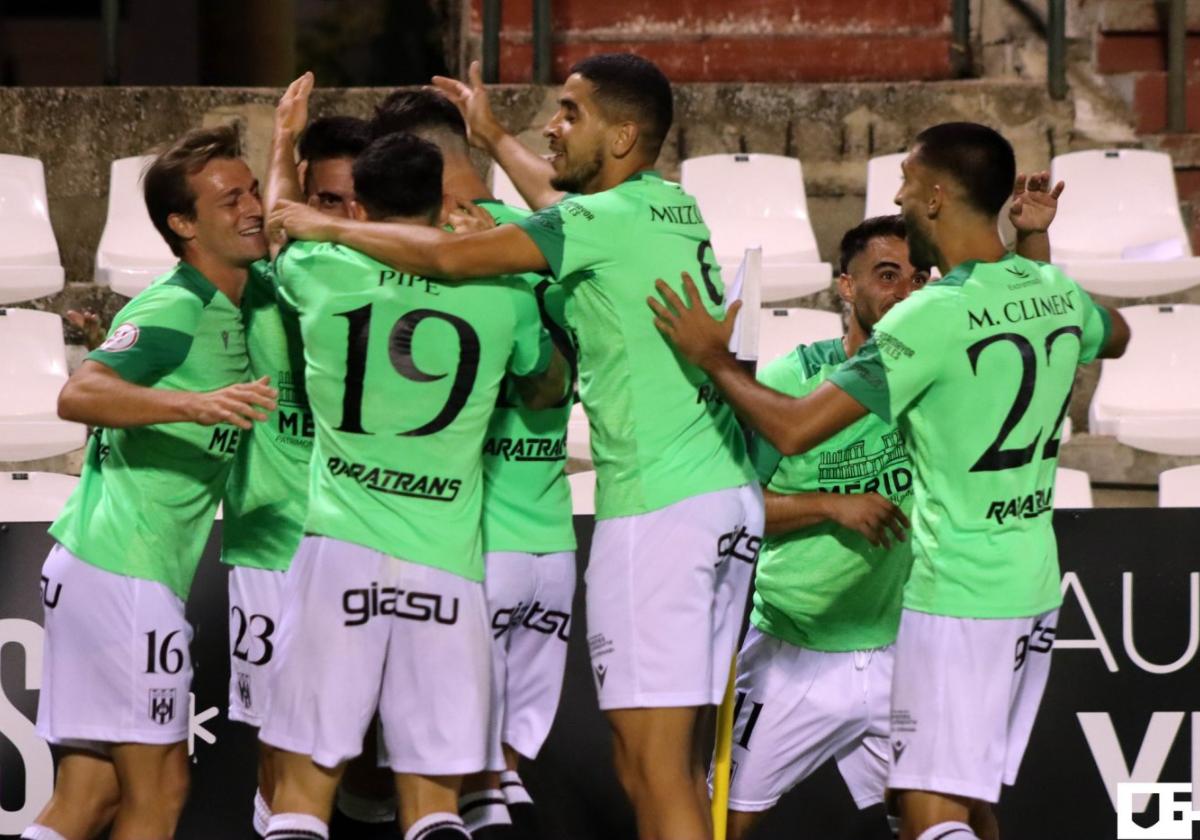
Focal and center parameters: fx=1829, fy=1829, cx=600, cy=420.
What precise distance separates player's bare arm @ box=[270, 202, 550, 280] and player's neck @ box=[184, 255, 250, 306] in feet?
1.91

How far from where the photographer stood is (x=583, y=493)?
6.69m

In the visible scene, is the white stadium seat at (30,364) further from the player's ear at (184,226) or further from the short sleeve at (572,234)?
the short sleeve at (572,234)

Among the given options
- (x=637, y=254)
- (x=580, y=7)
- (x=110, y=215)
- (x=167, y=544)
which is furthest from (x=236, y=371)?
(x=580, y=7)

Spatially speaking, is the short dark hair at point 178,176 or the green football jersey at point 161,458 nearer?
the green football jersey at point 161,458

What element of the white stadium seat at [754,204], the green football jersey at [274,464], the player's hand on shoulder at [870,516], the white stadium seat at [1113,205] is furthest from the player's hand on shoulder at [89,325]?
the white stadium seat at [1113,205]

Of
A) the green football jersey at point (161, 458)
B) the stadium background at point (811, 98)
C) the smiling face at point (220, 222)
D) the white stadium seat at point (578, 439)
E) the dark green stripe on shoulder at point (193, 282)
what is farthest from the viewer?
the stadium background at point (811, 98)

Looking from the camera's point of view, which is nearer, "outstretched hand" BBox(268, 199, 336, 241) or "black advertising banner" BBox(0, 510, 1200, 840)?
"outstretched hand" BBox(268, 199, 336, 241)

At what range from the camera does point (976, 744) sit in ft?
14.8

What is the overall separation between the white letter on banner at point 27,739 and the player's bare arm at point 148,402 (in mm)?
1646

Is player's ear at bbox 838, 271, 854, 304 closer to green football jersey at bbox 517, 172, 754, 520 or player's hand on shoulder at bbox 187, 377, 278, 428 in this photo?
green football jersey at bbox 517, 172, 754, 520

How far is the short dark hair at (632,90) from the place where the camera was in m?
4.70

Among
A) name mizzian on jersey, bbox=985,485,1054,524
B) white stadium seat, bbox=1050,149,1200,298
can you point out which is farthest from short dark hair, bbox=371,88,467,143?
white stadium seat, bbox=1050,149,1200,298

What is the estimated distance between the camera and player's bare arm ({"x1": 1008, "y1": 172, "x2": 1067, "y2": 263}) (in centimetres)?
494

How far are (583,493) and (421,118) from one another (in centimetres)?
193
